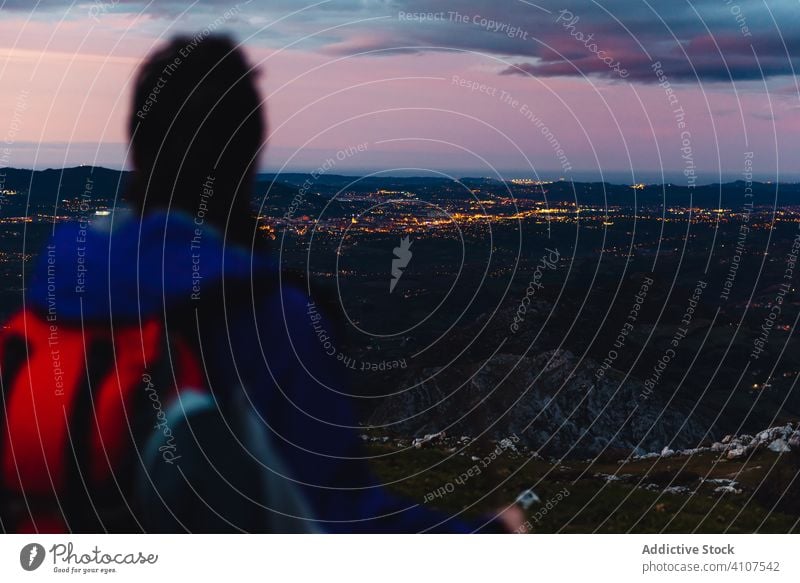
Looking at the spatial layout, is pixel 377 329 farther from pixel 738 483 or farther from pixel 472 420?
pixel 738 483

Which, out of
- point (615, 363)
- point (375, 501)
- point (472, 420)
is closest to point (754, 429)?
point (615, 363)

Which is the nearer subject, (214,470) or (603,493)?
(214,470)

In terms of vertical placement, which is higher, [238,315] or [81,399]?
[238,315]
